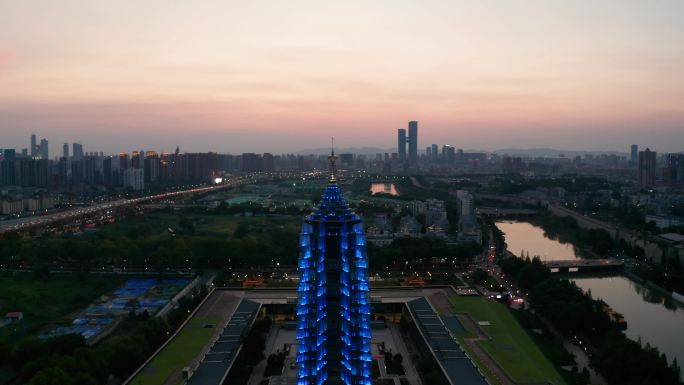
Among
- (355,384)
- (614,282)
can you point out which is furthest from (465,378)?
(614,282)

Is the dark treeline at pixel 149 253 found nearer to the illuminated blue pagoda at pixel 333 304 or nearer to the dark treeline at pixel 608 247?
the dark treeline at pixel 608 247

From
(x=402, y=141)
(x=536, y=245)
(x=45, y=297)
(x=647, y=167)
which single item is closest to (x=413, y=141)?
(x=402, y=141)

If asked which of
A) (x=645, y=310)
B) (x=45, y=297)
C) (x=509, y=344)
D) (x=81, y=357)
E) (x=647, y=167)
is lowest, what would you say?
(x=645, y=310)

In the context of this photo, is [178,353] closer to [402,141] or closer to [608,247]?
[608,247]

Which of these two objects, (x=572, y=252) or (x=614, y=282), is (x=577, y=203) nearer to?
(x=572, y=252)

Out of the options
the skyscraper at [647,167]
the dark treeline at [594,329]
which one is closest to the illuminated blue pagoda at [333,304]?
the dark treeline at [594,329]

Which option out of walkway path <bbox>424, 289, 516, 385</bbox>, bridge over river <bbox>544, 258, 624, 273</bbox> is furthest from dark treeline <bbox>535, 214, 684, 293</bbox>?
walkway path <bbox>424, 289, 516, 385</bbox>
